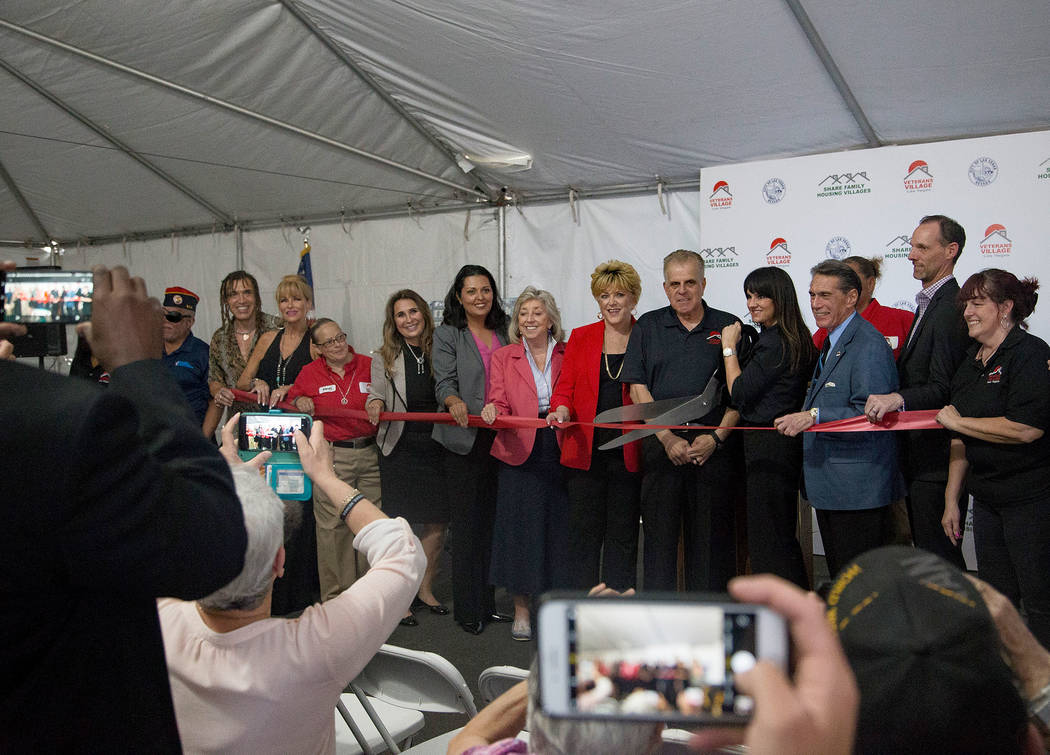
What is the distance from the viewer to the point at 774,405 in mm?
3592

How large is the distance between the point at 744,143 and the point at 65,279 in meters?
4.48

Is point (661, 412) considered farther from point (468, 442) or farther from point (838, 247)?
point (838, 247)

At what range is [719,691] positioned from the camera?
0.65m

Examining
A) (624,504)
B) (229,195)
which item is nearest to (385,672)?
(624,504)

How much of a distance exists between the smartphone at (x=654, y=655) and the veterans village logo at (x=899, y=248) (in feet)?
15.1

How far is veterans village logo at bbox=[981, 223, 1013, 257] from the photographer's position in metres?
4.38

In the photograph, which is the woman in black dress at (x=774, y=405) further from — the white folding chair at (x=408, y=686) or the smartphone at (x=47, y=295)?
the smartphone at (x=47, y=295)

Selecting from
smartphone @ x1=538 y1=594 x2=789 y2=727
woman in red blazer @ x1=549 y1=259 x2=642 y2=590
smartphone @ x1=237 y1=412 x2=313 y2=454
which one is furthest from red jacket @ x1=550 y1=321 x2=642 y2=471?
smartphone @ x1=538 y1=594 x2=789 y2=727

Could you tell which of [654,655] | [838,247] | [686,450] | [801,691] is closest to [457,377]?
[686,450]

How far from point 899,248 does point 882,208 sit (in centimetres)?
26

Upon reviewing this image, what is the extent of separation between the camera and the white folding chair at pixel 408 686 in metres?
2.02

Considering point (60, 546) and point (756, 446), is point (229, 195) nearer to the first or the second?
point (756, 446)

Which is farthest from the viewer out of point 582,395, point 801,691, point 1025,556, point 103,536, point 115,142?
point 115,142

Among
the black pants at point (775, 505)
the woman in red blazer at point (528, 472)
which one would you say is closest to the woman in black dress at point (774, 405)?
the black pants at point (775, 505)
